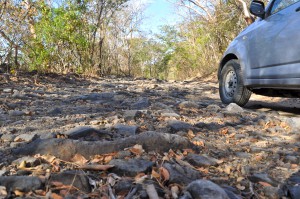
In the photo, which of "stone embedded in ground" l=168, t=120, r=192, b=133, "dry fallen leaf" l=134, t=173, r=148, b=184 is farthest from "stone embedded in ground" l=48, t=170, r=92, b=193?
"stone embedded in ground" l=168, t=120, r=192, b=133

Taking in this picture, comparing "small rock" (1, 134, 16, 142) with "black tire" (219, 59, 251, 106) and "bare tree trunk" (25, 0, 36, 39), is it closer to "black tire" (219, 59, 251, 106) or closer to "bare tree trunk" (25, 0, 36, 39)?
"black tire" (219, 59, 251, 106)

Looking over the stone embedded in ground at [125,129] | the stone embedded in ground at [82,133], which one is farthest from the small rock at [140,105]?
the stone embedded in ground at [82,133]

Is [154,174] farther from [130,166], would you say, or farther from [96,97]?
[96,97]

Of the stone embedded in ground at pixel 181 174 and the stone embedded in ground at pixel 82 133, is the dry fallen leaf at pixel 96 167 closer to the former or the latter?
the stone embedded in ground at pixel 181 174

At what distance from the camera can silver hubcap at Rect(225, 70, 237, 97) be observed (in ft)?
14.3

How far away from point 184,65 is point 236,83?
18512mm

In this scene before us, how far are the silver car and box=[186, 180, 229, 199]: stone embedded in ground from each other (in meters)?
2.12

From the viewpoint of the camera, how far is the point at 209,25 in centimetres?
1585

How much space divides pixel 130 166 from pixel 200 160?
0.49m

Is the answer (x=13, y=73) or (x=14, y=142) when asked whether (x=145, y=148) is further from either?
(x=13, y=73)

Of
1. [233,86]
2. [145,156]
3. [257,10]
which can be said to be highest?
[257,10]

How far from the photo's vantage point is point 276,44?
3.34m

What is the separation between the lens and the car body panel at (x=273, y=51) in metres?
3.09

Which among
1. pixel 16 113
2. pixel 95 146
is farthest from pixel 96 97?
pixel 95 146
